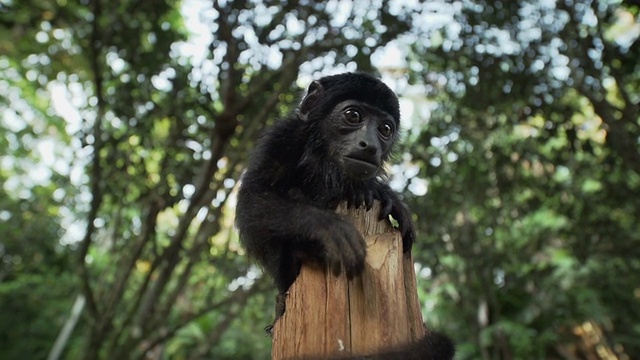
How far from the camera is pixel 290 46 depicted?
5.80m

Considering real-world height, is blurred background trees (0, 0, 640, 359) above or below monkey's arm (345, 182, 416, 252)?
above

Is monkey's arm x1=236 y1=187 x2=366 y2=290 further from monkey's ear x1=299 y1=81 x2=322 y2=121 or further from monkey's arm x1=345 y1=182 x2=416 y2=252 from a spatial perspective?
monkey's ear x1=299 y1=81 x2=322 y2=121

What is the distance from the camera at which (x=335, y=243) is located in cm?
212

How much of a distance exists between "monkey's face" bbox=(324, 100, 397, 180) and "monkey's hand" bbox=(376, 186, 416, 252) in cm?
15

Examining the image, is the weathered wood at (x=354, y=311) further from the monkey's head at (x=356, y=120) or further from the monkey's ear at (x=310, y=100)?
the monkey's ear at (x=310, y=100)

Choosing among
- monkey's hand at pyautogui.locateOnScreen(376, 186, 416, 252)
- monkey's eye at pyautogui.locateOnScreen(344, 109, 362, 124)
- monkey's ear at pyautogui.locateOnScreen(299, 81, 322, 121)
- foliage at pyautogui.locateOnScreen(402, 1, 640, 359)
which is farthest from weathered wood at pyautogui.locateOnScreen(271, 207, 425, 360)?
foliage at pyautogui.locateOnScreen(402, 1, 640, 359)

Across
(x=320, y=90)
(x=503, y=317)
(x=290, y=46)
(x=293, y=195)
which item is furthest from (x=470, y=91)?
(x=503, y=317)

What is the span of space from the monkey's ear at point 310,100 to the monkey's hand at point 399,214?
68cm

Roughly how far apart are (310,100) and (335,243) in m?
1.43

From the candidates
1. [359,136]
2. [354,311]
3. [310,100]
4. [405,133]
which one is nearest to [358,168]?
[359,136]

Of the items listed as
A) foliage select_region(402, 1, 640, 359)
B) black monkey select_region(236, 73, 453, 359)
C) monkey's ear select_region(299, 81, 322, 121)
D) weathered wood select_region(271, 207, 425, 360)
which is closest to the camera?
weathered wood select_region(271, 207, 425, 360)

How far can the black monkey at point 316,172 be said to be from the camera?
8.58ft

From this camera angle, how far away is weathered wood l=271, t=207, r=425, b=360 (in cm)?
192

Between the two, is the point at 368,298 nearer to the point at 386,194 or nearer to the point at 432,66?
the point at 386,194
